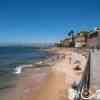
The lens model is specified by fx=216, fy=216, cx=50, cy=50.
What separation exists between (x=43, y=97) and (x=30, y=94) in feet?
5.38

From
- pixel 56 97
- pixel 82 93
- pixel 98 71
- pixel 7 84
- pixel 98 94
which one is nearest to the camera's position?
pixel 98 94

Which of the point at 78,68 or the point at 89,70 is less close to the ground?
the point at 89,70

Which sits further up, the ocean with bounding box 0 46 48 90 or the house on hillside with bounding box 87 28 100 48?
the house on hillside with bounding box 87 28 100 48

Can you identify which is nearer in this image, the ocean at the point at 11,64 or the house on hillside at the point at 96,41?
the ocean at the point at 11,64

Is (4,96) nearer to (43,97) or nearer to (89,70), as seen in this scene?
(43,97)

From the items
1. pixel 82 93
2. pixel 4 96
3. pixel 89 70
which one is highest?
pixel 89 70

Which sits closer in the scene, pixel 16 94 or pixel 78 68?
pixel 16 94

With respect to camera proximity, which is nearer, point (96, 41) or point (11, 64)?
point (96, 41)

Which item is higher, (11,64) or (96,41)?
(96,41)

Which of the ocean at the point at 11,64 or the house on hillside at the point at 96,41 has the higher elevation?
the house on hillside at the point at 96,41

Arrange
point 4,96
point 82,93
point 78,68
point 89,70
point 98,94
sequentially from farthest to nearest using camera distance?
point 78,68 → point 4,96 → point 89,70 → point 82,93 → point 98,94

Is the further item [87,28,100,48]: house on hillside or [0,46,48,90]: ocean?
[87,28,100,48]: house on hillside

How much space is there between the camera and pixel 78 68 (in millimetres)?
28984

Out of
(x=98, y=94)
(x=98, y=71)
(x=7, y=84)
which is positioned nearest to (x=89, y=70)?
(x=98, y=71)
